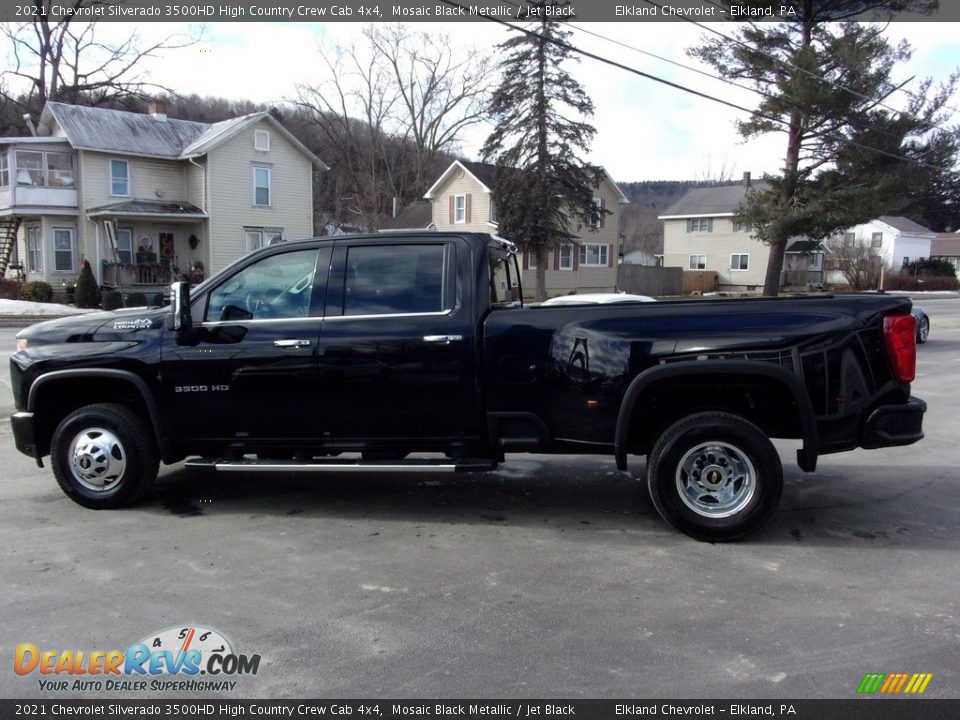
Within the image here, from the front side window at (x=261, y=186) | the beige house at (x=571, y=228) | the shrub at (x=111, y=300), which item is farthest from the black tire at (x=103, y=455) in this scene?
the beige house at (x=571, y=228)

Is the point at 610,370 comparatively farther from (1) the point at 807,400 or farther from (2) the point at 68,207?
(2) the point at 68,207

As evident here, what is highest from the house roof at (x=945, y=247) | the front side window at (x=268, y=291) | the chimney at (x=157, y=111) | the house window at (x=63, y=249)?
the chimney at (x=157, y=111)

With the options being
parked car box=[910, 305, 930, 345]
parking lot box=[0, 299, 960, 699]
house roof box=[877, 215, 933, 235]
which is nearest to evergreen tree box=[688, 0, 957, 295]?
parked car box=[910, 305, 930, 345]

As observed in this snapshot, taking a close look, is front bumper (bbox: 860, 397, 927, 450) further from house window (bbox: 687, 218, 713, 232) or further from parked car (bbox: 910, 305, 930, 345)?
house window (bbox: 687, 218, 713, 232)

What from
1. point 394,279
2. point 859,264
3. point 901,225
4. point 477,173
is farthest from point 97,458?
point 901,225

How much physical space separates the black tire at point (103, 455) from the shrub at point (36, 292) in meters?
28.6

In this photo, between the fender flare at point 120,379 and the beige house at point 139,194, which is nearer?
the fender flare at point 120,379

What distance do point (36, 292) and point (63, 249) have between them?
15.3 feet

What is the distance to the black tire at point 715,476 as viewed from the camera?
5.13 meters

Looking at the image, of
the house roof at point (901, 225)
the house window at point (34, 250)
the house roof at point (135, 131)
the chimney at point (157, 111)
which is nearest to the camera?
the house roof at point (135, 131)

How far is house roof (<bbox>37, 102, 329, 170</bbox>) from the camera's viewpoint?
3422 centimetres

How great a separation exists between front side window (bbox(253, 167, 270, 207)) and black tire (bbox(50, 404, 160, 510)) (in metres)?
34.0

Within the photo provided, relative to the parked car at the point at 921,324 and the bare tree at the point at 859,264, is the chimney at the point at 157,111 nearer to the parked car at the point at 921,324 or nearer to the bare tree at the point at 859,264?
the parked car at the point at 921,324
